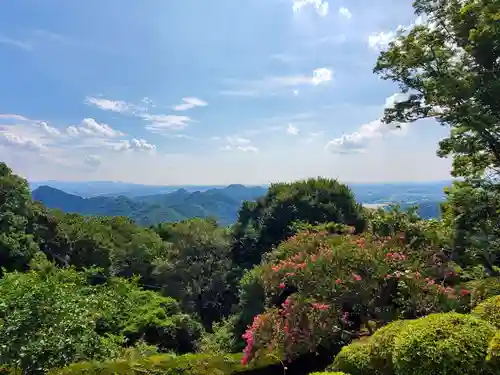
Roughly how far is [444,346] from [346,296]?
4195 mm

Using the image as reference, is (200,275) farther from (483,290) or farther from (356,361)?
(356,361)

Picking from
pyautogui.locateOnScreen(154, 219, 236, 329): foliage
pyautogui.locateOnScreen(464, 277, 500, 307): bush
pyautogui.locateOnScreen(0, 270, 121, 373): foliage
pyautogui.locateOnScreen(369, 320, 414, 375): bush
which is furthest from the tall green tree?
pyautogui.locateOnScreen(154, 219, 236, 329): foliage

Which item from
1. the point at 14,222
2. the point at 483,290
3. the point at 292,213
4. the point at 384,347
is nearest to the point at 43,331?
the point at 384,347

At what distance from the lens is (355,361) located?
5098 mm

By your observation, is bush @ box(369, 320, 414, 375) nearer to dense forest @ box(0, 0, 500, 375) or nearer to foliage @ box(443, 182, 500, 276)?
dense forest @ box(0, 0, 500, 375)

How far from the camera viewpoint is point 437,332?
404 cm

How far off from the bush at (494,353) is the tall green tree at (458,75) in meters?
6.79

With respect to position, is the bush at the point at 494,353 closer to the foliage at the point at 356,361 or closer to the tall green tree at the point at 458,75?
the foliage at the point at 356,361

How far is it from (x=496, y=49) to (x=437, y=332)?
8.11 meters

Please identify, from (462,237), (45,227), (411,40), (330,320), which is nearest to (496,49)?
(411,40)

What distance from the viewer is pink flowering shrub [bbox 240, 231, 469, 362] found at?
7809 mm

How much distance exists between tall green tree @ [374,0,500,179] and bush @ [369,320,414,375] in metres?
6.33

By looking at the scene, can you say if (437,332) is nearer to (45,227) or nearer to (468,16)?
(468,16)

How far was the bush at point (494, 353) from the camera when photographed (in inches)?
142
